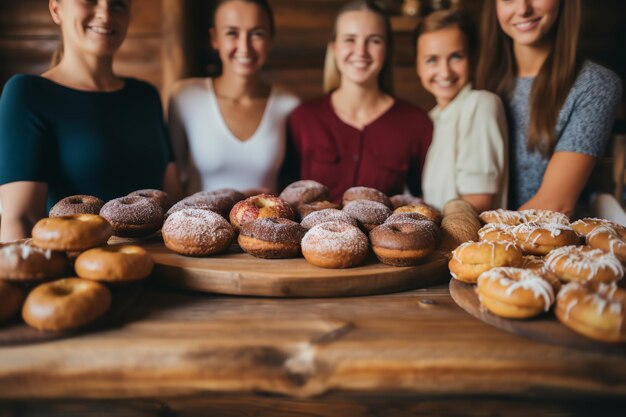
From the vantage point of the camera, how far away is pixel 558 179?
196cm

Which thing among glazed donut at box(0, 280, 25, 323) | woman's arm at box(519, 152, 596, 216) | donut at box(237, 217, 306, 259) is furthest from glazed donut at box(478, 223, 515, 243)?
glazed donut at box(0, 280, 25, 323)

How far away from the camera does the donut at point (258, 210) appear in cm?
128

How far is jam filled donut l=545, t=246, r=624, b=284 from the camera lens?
3.14ft

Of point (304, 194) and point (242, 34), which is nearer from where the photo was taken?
point (304, 194)

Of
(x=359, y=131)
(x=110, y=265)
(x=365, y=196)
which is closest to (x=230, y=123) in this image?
(x=359, y=131)


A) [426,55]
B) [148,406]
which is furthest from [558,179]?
[148,406]

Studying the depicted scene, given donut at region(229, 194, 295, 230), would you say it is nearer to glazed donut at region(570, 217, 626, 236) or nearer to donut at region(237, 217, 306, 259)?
donut at region(237, 217, 306, 259)

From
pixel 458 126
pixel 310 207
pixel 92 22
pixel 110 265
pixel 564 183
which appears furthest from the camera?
pixel 458 126

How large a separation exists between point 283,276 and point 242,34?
1558 mm

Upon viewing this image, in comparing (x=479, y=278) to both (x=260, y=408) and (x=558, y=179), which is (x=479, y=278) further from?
(x=558, y=179)

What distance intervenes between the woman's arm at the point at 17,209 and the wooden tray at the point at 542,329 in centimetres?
153

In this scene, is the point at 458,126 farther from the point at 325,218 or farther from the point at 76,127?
the point at 76,127

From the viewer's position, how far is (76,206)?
1283 mm

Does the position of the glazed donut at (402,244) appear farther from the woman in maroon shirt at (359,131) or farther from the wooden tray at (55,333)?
the woman in maroon shirt at (359,131)
